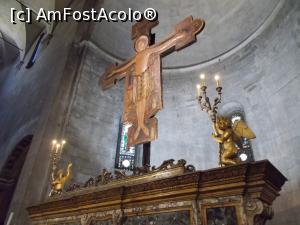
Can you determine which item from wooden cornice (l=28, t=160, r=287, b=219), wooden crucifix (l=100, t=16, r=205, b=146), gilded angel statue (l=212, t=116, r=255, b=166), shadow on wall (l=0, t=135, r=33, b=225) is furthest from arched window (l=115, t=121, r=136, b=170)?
gilded angel statue (l=212, t=116, r=255, b=166)

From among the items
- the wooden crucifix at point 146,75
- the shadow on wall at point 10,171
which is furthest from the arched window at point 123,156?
the shadow on wall at point 10,171

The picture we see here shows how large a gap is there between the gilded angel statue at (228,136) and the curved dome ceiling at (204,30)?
23.5 ft

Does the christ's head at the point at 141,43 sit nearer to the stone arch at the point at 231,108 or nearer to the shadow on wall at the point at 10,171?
the stone arch at the point at 231,108

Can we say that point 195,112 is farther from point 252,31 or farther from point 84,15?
point 84,15

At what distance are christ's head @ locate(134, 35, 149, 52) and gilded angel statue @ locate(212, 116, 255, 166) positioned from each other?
2.84 metres

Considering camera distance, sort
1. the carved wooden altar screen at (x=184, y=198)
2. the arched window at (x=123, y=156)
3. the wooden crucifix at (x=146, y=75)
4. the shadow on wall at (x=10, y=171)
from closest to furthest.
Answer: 1. the carved wooden altar screen at (x=184, y=198)
2. the wooden crucifix at (x=146, y=75)
3. the arched window at (x=123, y=156)
4. the shadow on wall at (x=10, y=171)

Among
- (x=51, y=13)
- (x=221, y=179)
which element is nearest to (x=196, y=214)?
(x=221, y=179)

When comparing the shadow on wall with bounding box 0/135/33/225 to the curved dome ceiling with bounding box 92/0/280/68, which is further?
the shadow on wall with bounding box 0/135/33/225

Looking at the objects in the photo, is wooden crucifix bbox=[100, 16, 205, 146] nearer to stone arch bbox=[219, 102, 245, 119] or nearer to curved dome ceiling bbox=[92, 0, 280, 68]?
stone arch bbox=[219, 102, 245, 119]

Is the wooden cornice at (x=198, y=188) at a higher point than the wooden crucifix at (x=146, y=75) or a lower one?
lower

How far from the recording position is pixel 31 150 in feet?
25.3

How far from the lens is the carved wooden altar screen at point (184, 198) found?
2.58 meters

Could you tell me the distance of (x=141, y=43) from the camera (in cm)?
567

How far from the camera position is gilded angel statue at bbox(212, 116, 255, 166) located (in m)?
3.09
